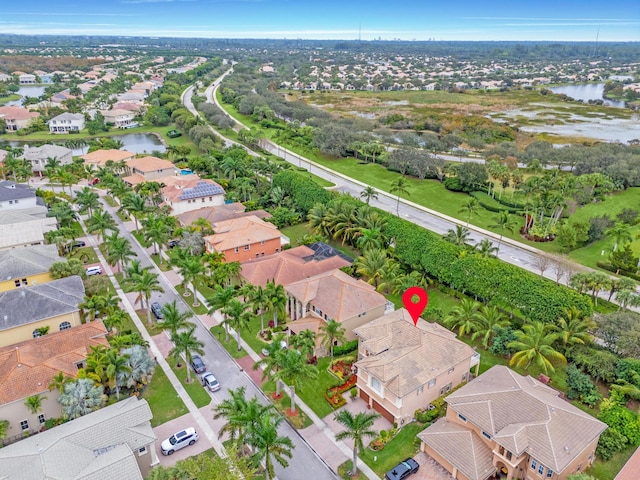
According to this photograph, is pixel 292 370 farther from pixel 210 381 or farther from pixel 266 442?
pixel 210 381

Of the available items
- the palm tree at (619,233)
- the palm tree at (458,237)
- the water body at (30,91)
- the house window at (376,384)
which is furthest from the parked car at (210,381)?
the water body at (30,91)

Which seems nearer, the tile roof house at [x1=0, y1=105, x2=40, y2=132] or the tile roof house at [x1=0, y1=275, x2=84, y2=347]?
the tile roof house at [x1=0, y1=275, x2=84, y2=347]

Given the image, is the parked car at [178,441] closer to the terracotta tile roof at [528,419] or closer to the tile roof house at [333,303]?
the tile roof house at [333,303]

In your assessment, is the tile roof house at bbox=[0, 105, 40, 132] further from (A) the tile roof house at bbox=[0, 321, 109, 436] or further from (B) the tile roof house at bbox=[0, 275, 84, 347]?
(A) the tile roof house at bbox=[0, 321, 109, 436]

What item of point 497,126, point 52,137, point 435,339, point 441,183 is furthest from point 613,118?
point 52,137

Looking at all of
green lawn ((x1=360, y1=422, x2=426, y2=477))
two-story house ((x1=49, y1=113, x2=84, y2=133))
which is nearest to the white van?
green lawn ((x1=360, y1=422, x2=426, y2=477))

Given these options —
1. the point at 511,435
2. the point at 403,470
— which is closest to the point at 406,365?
the point at 403,470
